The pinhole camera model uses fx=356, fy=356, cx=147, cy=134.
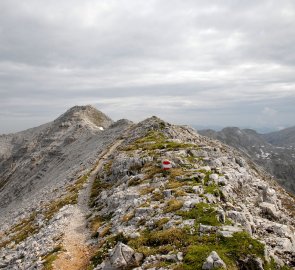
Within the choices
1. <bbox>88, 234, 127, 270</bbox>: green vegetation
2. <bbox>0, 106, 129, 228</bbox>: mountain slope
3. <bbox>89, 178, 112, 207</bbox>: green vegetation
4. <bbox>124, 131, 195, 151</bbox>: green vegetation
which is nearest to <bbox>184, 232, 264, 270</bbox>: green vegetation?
<bbox>88, 234, 127, 270</bbox>: green vegetation

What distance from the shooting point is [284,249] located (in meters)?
26.6

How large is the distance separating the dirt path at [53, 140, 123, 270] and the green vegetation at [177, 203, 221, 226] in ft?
31.4

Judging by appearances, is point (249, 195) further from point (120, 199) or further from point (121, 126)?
point (121, 126)

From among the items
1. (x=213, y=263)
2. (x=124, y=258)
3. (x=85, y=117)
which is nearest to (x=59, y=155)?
(x=85, y=117)

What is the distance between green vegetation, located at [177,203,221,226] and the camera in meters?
28.5

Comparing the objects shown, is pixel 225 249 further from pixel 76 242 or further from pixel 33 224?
pixel 33 224

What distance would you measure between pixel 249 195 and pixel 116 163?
Result: 2715cm

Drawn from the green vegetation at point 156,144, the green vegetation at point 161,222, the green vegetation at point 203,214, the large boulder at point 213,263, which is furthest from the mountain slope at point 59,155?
the large boulder at point 213,263

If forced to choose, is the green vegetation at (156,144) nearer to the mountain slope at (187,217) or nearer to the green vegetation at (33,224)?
the mountain slope at (187,217)

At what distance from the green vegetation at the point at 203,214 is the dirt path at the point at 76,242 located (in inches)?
377

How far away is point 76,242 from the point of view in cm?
3609

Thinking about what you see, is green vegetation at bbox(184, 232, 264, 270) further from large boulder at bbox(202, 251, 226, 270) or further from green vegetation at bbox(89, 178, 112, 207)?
green vegetation at bbox(89, 178, 112, 207)

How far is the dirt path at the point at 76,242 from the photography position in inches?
1206

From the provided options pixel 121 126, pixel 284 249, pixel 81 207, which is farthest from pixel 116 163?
pixel 121 126
